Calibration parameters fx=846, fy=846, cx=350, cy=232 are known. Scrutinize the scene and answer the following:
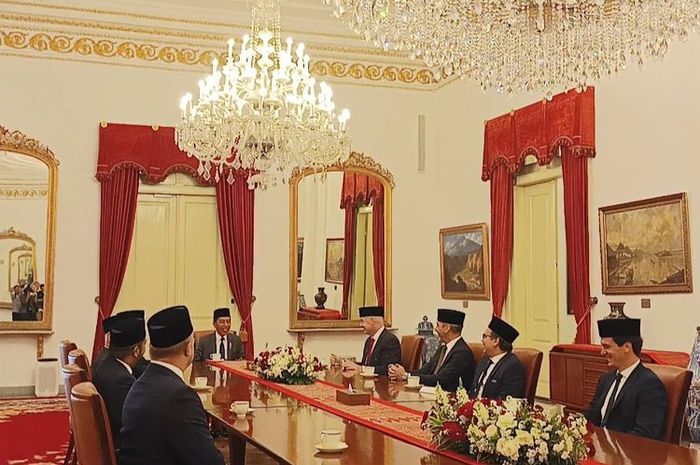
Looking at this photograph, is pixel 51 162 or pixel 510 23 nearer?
pixel 510 23

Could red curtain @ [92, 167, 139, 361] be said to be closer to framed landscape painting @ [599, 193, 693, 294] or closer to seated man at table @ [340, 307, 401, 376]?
seated man at table @ [340, 307, 401, 376]

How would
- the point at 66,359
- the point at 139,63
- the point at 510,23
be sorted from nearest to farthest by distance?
the point at 510,23 < the point at 66,359 < the point at 139,63

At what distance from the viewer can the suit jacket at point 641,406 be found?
4.45m

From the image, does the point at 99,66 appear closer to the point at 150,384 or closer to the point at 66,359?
the point at 66,359

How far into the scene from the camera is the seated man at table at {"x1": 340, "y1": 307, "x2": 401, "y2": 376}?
26.0ft

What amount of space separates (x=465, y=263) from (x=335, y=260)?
6.25 feet

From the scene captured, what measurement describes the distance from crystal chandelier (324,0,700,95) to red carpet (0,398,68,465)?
436 cm

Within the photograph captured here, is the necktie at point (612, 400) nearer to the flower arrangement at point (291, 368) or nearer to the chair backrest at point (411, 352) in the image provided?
the flower arrangement at point (291, 368)

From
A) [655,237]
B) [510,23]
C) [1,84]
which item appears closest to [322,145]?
[510,23]

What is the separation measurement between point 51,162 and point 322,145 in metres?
4.48

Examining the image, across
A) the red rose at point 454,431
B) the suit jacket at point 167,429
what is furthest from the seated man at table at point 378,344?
the suit jacket at point 167,429

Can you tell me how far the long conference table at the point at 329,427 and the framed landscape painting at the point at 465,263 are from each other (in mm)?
5523

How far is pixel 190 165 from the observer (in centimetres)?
1152

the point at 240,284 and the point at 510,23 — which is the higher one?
the point at 510,23
